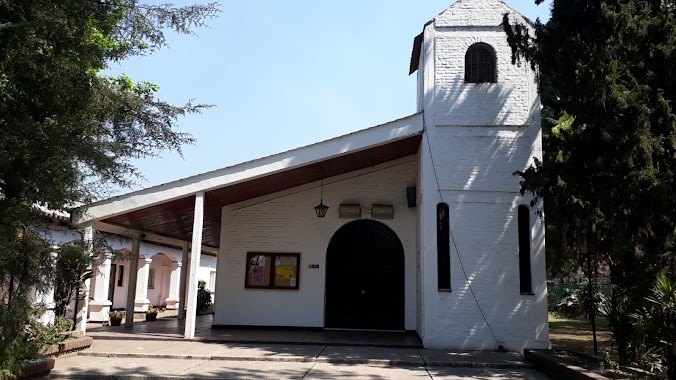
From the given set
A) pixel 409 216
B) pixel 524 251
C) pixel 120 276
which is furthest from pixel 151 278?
pixel 524 251

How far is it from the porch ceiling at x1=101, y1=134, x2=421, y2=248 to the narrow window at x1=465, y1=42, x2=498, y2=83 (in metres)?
1.85

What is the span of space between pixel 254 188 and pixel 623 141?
27.5 feet

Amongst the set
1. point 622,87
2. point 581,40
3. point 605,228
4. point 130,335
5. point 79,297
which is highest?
point 581,40

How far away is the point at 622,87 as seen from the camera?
309 inches

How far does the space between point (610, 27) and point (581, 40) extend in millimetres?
481

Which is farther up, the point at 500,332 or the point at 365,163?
the point at 365,163

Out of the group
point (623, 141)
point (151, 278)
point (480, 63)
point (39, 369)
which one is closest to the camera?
point (39, 369)

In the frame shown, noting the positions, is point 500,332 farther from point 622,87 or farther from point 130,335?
point 130,335

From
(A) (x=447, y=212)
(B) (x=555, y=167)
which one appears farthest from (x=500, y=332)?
(B) (x=555, y=167)

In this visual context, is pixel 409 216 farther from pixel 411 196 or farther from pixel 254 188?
pixel 254 188

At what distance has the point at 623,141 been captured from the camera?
7.85 metres

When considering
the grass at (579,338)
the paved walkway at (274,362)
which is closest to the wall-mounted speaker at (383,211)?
the paved walkway at (274,362)

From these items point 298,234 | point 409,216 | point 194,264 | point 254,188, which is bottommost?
point 194,264

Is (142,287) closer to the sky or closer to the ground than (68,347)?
closer to the sky
